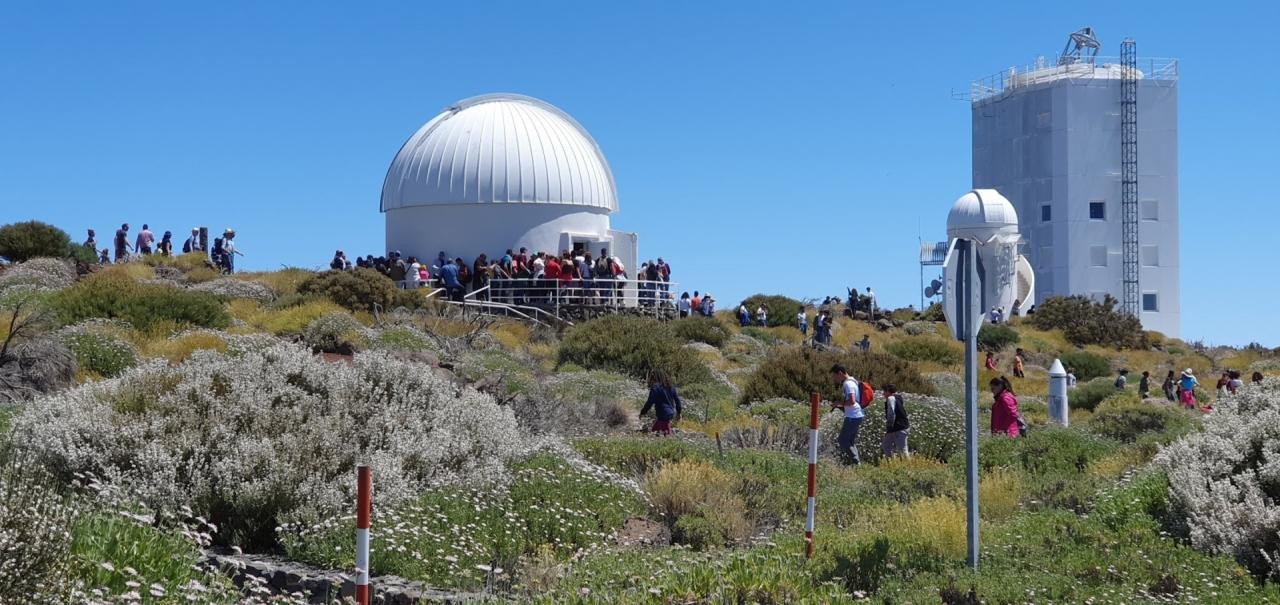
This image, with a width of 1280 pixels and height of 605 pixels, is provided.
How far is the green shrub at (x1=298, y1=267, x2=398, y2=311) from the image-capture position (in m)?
26.4

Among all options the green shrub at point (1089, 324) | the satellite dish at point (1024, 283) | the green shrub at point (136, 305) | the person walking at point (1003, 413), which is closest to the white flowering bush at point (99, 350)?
the green shrub at point (136, 305)

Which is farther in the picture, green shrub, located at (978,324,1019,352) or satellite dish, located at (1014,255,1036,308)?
satellite dish, located at (1014,255,1036,308)

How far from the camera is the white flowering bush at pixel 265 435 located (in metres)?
8.27

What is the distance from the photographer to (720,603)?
6539 millimetres

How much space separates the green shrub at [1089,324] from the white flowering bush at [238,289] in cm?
2658

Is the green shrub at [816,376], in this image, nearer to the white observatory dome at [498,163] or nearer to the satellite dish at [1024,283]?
the white observatory dome at [498,163]

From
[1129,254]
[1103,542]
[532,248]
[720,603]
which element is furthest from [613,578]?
[1129,254]

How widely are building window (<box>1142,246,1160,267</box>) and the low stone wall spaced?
54.3 m

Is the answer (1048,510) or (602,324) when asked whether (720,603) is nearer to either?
(1048,510)

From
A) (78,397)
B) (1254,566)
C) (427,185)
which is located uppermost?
(427,185)

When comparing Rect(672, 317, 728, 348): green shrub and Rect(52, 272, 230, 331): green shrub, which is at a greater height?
Rect(52, 272, 230, 331): green shrub

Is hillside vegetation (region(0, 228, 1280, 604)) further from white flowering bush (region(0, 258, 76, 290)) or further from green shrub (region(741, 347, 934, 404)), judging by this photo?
white flowering bush (region(0, 258, 76, 290))

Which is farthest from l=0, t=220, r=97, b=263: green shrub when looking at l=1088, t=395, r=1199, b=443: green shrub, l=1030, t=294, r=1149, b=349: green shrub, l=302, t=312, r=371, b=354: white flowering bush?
l=1030, t=294, r=1149, b=349: green shrub

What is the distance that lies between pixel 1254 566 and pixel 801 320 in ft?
92.9
